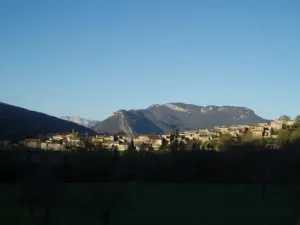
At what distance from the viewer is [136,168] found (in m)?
54.3

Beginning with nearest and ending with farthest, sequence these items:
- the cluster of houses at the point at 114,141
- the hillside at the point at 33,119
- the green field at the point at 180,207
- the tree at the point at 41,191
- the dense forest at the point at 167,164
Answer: the tree at the point at 41,191 < the green field at the point at 180,207 < the dense forest at the point at 167,164 < the cluster of houses at the point at 114,141 < the hillside at the point at 33,119

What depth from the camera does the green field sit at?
30625 mm

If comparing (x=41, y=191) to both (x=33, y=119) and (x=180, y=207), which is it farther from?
(x=33, y=119)

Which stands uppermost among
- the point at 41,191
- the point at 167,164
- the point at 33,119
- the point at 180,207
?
the point at 33,119

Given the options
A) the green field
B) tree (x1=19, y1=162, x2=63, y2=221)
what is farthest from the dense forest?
tree (x1=19, y1=162, x2=63, y2=221)

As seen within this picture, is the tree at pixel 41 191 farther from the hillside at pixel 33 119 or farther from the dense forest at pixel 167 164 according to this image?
the hillside at pixel 33 119

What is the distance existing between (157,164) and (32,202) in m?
27.0

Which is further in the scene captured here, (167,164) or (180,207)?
(167,164)

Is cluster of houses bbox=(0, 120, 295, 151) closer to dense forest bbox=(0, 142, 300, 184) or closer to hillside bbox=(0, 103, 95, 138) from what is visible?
dense forest bbox=(0, 142, 300, 184)

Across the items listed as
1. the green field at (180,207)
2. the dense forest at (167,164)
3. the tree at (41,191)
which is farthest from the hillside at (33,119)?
the tree at (41,191)

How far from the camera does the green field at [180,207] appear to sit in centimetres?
3062

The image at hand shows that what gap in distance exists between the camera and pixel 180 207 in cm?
3794

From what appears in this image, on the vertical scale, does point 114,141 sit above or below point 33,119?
below

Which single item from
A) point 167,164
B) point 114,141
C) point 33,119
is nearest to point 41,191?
point 167,164
